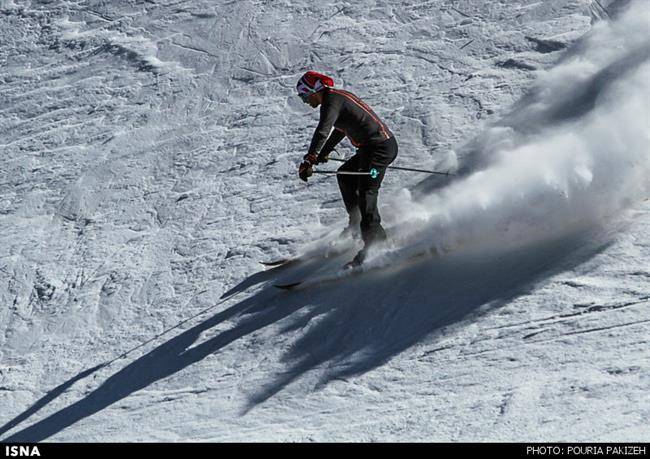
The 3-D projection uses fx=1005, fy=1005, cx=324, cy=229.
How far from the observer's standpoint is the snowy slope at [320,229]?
6.98 m

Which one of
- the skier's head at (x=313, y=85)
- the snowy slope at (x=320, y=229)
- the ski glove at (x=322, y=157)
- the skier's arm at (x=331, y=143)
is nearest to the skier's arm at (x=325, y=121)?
the skier's head at (x=313, y=85)

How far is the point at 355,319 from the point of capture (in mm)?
8000

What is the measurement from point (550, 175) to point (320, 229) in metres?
2.28

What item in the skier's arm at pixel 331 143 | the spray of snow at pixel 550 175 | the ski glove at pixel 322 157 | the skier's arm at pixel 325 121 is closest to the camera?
the skier's arm at pixel 325 121

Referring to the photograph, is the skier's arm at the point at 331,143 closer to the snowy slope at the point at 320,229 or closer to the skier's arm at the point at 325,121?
the skier's arm at the point at 325,121

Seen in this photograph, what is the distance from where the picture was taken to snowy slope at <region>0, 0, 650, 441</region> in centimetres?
698

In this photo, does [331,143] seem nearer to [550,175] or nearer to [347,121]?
[347,121]

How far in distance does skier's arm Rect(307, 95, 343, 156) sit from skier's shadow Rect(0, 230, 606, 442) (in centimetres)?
121

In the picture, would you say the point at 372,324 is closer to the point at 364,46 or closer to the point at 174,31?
the point at 364,46

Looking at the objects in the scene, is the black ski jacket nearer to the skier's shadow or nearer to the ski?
the ski

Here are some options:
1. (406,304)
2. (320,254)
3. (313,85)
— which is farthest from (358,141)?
(406,304)

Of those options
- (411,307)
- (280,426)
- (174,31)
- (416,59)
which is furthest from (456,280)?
(174,31)

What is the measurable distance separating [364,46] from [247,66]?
61.6 inches

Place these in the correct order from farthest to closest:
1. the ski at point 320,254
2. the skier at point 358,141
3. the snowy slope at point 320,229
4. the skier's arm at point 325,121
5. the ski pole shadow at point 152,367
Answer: the ski at point 320,254, the skier at point 358,141, the skier's arm at point 325,121, the ski pole shadow at point 152,367, the snowy slope at point 320,229
